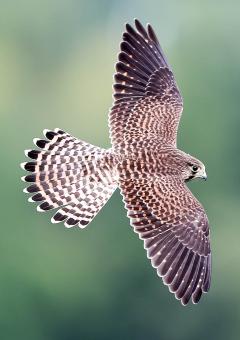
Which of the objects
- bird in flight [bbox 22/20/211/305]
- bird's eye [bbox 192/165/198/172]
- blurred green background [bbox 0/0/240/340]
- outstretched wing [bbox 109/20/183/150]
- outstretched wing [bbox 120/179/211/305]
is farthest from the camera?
blurred green background [bbox 0/0/240/340]

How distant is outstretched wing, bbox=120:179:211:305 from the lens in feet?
38.1

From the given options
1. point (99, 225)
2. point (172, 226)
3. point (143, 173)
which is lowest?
point (172, 226)

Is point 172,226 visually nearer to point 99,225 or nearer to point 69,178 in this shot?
point 69,178

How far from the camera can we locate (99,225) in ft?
182

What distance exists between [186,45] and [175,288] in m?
70.3

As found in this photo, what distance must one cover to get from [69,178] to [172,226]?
1.18m

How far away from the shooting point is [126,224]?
51.1 m

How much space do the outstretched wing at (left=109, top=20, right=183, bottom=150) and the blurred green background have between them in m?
34.1

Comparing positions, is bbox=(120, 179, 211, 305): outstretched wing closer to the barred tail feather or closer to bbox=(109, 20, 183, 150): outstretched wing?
the barred tail feather

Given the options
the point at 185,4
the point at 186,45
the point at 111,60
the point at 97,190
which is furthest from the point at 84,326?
the point at 185,4

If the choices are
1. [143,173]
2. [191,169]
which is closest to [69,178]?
[143,173]

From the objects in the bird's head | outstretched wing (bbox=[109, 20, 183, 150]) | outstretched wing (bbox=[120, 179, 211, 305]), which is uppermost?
Result: outstretched wing (bbox=[109, 20, 183, 150])

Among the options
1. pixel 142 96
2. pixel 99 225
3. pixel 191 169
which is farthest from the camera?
pixel 99 225

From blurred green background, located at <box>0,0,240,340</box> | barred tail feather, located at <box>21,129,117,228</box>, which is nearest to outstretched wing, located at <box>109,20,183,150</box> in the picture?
barred tail feather, located at <box>21,129,117,228</box>
